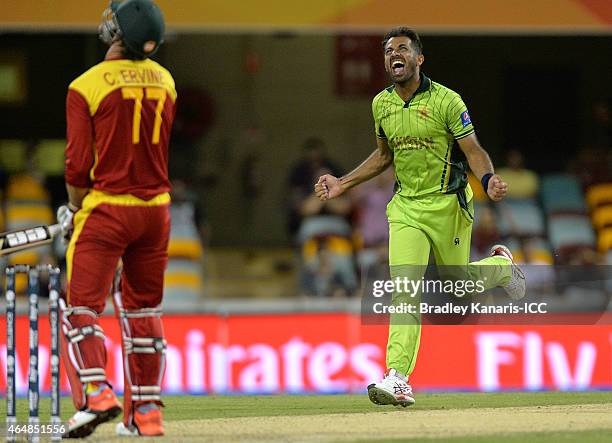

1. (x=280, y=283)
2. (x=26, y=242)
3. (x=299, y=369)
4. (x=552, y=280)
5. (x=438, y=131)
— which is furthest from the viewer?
(x=280, y=283)

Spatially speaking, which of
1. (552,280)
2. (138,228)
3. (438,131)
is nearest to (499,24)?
(552,280)

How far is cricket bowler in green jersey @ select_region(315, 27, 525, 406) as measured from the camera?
7.93 meters

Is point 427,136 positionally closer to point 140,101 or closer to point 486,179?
point 486,179

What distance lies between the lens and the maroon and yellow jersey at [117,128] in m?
6.54

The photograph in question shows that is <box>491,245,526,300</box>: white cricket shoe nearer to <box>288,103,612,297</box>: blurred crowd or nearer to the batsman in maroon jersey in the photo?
the batsman in maroon jersey

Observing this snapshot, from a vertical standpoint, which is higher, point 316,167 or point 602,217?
point 316,167

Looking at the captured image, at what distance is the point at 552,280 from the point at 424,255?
503 cm

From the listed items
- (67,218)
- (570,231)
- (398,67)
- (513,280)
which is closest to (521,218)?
(570,231)

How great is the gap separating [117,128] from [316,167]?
8294 millimetres

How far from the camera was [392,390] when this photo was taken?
7.88 meters

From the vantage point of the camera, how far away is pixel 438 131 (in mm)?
8039

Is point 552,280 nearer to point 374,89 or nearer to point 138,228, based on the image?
point 374,89

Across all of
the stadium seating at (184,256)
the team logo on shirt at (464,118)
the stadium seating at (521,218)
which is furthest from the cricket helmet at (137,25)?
the stadium seating at (521,218)

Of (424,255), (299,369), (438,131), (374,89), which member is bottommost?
(299,369)
